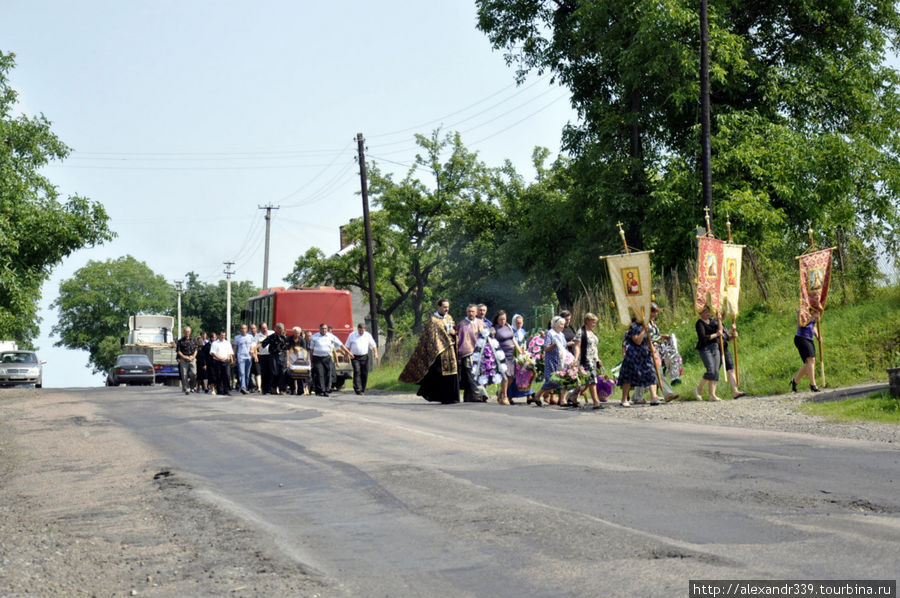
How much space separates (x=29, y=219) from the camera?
3938 cm

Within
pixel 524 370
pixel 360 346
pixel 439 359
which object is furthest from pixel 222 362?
pixel 524 370

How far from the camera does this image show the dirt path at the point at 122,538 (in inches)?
248

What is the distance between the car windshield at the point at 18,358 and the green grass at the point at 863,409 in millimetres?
40299

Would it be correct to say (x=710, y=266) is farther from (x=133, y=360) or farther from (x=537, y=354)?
(x=133, y=360)

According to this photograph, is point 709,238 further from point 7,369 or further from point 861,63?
point 7,369

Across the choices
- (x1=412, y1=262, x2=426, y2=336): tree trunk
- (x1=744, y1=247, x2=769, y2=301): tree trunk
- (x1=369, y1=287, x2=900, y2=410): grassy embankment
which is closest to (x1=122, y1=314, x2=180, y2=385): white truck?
(x1=412, y1=262, x2=426, y2=336): tree trunk

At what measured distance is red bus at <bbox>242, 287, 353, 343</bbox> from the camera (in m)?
34.1

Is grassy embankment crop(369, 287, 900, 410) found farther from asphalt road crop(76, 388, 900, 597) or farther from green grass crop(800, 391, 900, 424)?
asphalt road crop(76, 388, 900, 597)

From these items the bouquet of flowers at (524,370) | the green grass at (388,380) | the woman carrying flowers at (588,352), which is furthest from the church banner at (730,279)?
the green grass at (388,380)

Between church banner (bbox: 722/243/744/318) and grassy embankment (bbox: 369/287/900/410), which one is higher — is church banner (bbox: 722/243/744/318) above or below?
above

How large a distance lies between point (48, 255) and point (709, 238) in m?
29.0

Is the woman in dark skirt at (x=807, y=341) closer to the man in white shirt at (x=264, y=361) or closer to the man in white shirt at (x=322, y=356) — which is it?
the man in white shirt at (x=322, y=356)

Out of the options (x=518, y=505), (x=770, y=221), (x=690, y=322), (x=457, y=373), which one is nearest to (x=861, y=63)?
(x=770, y=221)

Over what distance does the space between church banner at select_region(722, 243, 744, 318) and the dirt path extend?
12590 millimetres
